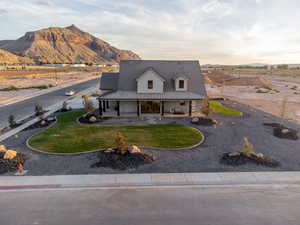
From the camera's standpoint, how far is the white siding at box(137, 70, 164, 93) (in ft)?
77.4

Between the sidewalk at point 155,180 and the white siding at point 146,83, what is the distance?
14442 millimetres

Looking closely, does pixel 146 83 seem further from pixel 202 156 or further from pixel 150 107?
pixel 202 156

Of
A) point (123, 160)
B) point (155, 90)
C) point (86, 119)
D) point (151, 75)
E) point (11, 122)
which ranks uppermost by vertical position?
point (151, 75)

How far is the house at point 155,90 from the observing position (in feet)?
77.0

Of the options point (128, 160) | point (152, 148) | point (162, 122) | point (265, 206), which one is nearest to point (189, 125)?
point (162, 122)

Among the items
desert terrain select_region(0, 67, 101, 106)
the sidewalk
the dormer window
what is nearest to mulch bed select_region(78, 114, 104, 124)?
the dormer window

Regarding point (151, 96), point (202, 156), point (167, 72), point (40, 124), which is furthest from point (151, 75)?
point (40, 124)

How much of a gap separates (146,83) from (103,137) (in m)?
9.94

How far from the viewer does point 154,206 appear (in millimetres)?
8625

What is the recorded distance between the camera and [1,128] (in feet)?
68.0

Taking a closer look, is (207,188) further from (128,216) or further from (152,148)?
(152,148)

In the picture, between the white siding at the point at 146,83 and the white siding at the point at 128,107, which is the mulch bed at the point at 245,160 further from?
the white siding at the point at 128,107

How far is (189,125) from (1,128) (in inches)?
854

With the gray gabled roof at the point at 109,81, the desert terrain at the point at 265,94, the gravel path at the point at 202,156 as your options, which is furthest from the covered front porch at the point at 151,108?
the desert terrain at the point at 265,94
